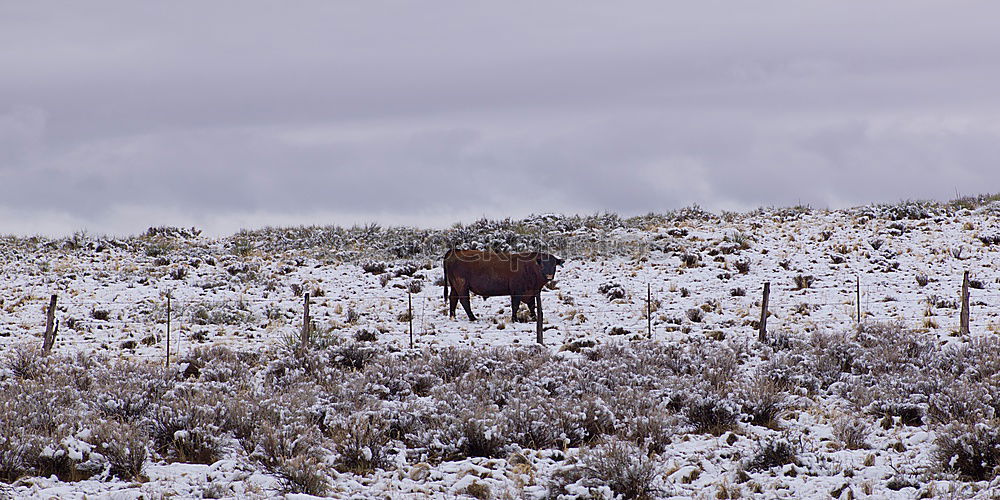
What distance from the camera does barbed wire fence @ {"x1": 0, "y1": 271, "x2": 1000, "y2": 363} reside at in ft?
55.8

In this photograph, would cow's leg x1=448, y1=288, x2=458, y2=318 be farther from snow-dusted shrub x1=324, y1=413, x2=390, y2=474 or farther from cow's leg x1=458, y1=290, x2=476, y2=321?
snow-dusted shrub x1=324, y1=413, x2=390, y2=474

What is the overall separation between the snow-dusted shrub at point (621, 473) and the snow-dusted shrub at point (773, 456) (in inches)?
45.5

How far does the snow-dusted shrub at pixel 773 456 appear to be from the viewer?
824cm

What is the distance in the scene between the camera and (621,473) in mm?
7562

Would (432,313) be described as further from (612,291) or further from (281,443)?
(281,443)

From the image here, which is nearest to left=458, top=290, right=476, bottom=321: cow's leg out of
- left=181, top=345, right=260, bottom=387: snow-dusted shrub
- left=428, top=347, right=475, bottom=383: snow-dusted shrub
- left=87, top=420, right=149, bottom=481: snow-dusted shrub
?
left=428, top=347, right=475, bottom=383: snow-dusted shrub

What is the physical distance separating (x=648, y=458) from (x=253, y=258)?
23918mm

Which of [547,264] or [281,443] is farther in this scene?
[547,264]

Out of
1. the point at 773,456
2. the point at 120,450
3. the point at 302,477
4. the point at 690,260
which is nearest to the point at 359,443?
the point at 302,477

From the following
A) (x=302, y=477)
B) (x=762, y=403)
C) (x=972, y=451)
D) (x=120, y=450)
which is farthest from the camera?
(x=762, y=403)

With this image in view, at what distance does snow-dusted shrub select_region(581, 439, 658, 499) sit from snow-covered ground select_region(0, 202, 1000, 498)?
0.08 m

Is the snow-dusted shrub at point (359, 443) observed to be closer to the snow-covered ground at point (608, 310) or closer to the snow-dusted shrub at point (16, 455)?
the snow-covered ground at point (608, 310)

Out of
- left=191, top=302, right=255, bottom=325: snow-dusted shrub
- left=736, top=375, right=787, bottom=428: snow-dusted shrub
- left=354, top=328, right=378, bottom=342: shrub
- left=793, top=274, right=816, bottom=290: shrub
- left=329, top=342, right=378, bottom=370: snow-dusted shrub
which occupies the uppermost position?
left=793, top=274, right=816, bottom=290: shrub

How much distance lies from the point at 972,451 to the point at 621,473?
336 cm
